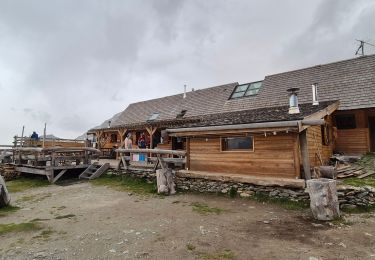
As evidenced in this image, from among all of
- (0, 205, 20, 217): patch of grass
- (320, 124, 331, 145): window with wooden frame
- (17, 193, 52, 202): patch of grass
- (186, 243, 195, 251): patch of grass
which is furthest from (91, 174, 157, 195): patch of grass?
(320, 124, 331, 145): window with wooden frame

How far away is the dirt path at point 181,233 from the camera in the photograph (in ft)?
17.0

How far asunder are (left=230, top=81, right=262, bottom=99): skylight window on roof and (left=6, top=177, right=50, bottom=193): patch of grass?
567 inches

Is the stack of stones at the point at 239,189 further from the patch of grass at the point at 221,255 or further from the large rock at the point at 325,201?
the patch of grass at the point at 221,255

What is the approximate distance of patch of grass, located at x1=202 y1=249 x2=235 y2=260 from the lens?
491cm

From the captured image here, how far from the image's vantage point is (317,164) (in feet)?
36.6

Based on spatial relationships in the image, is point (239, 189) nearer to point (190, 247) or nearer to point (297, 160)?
point (297, 160)

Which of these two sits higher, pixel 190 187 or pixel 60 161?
pixel 60 161

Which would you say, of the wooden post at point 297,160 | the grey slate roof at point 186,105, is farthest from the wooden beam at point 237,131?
the grey slate roof at point 186,105

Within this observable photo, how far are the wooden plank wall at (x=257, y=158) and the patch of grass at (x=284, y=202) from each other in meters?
0.85

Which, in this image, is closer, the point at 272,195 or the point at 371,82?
the point at 272,195

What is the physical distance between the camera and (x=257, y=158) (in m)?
10.1

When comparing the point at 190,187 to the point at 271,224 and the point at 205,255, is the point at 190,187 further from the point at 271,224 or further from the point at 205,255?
the point at 205,255

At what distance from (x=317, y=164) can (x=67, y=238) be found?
32.2 ft

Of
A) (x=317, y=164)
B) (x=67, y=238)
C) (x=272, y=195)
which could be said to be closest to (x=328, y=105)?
A: (x=317, y=164)
